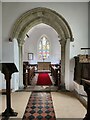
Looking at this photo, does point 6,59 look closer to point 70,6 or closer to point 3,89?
point 3,89

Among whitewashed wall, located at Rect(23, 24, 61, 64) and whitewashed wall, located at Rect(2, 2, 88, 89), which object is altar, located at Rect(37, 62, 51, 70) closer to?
whitewashed wall, located at Rect(23, 24, 61, 64)

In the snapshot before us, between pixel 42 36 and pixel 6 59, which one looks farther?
pixel 42 36

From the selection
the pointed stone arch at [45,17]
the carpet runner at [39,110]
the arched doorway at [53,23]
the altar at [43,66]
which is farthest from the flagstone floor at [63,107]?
the altar at [43,66]

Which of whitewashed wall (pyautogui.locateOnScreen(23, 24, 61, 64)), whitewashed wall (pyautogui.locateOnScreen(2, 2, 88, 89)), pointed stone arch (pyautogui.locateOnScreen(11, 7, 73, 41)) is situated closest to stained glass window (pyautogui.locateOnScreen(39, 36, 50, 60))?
whitewashed wall (pyautogui.locateOnScreen(23, 24, 61, 64))

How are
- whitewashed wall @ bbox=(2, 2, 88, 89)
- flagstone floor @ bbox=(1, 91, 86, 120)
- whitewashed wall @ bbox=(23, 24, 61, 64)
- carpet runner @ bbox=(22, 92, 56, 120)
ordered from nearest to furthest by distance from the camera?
carpet runner @ bbox=(22, 92, 56, 120) → flagstone floor @ bbox=(1, 91, 86, 120) → whitewashed wall @ bbox=(2, 2, 88, 89) → whitewashed wall @ bbox=(23, 24, 61, 64)

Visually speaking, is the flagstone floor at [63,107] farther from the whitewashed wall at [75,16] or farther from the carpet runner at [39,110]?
the whitewashed wall at [75,16]

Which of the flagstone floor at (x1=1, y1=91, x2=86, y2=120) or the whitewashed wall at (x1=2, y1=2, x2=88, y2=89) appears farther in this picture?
the whitewashed wall at (x1=2, y1=2, x2=88, y2=89)

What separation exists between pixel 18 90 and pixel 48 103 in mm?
2196

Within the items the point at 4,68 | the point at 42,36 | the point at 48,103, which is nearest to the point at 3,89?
the point at 48,103

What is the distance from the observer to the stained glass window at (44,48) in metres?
17.5

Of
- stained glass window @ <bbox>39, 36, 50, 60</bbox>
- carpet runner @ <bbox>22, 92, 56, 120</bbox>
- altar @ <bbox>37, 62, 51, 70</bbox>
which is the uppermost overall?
stained glass window @ <bbox>39, 36, 50, 60</bbox>

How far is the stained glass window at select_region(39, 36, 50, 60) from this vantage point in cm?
1748

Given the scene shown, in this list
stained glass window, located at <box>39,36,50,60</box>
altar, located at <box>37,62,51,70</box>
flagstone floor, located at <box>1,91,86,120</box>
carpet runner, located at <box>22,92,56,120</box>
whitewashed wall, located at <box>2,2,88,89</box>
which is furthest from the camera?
stained glass window, located at <box>39,36,50,60</box>

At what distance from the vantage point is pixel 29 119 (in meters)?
3.78
